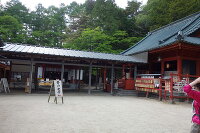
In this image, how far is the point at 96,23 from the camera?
933 inches

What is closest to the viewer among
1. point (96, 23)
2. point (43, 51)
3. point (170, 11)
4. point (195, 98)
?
point (195, 98)

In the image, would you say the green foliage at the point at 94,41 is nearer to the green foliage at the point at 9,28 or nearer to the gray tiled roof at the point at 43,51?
the gray tiled roof at the point at 43,51

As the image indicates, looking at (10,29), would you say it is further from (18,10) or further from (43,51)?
(43,51)

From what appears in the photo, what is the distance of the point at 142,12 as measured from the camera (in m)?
31.2

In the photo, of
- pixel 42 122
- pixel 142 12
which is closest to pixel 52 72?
pixel 42 122

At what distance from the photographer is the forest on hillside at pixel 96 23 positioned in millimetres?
20422

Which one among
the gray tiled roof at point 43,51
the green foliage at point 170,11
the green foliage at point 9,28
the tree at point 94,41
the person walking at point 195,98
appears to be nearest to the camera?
the person walking at point 195,98

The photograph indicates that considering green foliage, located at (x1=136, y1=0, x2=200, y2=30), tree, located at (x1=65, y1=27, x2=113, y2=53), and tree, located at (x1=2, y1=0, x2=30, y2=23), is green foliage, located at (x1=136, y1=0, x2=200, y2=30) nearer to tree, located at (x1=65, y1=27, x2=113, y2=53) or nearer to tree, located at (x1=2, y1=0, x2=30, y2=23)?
tree, located at (x1=65, y1=27, x2=113, y2=53)

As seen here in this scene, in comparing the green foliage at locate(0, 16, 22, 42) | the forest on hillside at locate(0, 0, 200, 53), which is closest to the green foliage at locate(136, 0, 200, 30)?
the forest on hillside at locate(0, 0, 200, 53)

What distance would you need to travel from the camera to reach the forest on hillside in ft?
67.0

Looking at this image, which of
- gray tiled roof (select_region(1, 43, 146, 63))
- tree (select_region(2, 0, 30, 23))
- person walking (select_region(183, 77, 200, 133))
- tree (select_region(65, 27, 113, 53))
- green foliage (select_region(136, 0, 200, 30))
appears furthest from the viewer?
tree (select_region(2, 0, 30, 23))

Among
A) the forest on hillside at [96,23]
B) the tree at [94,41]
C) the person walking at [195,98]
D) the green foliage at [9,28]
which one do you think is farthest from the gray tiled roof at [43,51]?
the green foliage at [9,28]

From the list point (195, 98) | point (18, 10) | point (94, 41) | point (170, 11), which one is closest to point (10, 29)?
point (18, 10)

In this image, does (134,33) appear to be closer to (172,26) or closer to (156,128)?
(172,26)
